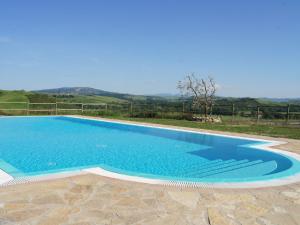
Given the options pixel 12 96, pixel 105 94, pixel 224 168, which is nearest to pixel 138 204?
pixel 224 168

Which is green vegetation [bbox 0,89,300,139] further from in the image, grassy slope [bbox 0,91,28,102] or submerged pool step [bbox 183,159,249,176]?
grassy slope [bbox 0,91,28,102]

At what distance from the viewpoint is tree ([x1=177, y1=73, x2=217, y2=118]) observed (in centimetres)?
1483

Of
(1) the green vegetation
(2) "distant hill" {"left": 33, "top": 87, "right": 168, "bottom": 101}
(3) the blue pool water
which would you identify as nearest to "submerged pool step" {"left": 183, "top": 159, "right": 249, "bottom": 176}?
(3) the blue pool water

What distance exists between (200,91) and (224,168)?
9937 mm

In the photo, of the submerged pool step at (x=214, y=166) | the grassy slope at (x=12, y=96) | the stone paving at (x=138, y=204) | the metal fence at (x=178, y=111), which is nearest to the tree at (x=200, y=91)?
the metal fence at (x=178, y=111)

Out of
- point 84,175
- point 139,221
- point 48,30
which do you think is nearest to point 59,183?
point 84,175

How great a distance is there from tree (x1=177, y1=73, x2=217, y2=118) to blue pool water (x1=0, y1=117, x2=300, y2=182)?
17.7ft

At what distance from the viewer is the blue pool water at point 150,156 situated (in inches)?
202

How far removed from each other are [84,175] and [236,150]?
4.44 metres

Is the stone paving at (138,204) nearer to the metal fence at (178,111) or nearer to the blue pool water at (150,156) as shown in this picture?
the blue pool water at (150,156)

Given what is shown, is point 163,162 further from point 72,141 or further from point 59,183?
point 72,141

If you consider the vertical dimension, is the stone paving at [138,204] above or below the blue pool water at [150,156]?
above

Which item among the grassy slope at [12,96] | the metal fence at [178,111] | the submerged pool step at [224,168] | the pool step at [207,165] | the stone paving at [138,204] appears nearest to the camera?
the stone paving at [138,204]

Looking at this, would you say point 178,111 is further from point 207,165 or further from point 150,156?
point 207,165
